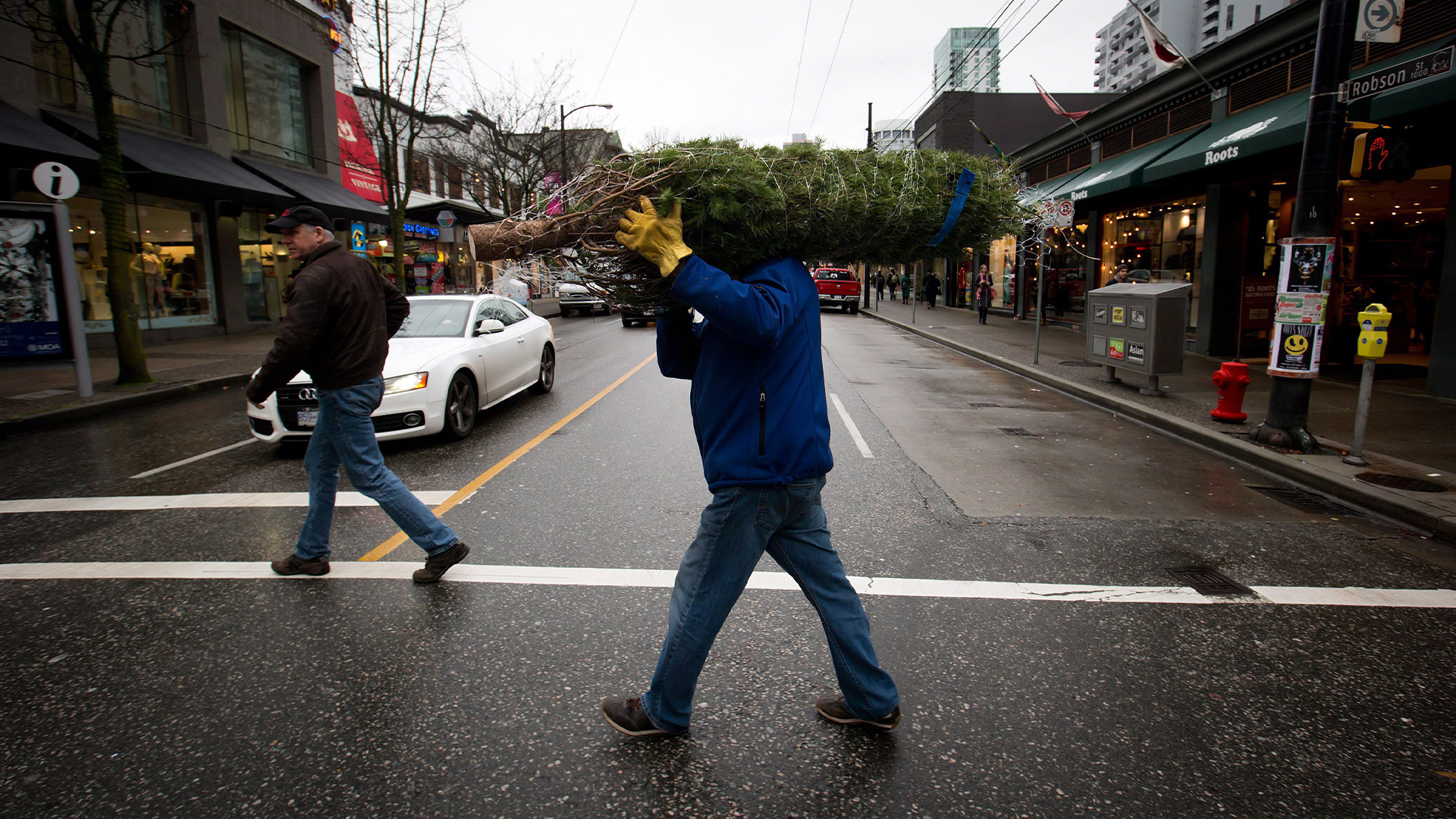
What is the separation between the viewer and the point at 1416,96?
8.36 m

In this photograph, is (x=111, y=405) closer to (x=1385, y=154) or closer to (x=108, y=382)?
(x=108, y=382)

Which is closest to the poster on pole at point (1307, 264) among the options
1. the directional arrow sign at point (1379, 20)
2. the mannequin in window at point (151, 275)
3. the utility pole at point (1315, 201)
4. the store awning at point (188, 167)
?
the utility pole at point (1315, 201)

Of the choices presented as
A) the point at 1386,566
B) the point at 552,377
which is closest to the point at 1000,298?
the point at 552,377

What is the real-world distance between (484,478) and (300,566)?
2.08 metres

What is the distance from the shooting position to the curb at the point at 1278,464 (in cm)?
526

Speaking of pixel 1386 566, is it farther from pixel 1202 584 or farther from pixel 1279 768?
pixel 1279 768

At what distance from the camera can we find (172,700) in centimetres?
301

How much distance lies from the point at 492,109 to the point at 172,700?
34.2 metres

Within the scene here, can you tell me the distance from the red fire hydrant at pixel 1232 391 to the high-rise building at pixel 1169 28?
445ft

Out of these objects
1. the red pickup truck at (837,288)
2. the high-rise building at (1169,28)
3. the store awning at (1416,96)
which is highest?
the high-rise building at (1169,28)

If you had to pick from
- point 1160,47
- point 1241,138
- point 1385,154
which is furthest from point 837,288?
point 1385,154

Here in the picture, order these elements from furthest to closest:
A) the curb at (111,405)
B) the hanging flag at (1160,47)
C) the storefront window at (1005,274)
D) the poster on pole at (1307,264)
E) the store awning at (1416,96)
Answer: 1. the storefront window at (1005,274)
2. the hanging flag at (1160,47)
3. the curb at (111,405)
4. the store awning at (1416,96)
5. the poster on pole at (1307,264)

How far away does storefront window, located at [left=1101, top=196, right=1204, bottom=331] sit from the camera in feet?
57.0

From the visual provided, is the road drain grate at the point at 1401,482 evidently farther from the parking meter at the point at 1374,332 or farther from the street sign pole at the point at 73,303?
the street sign pole at the point at 73,303
